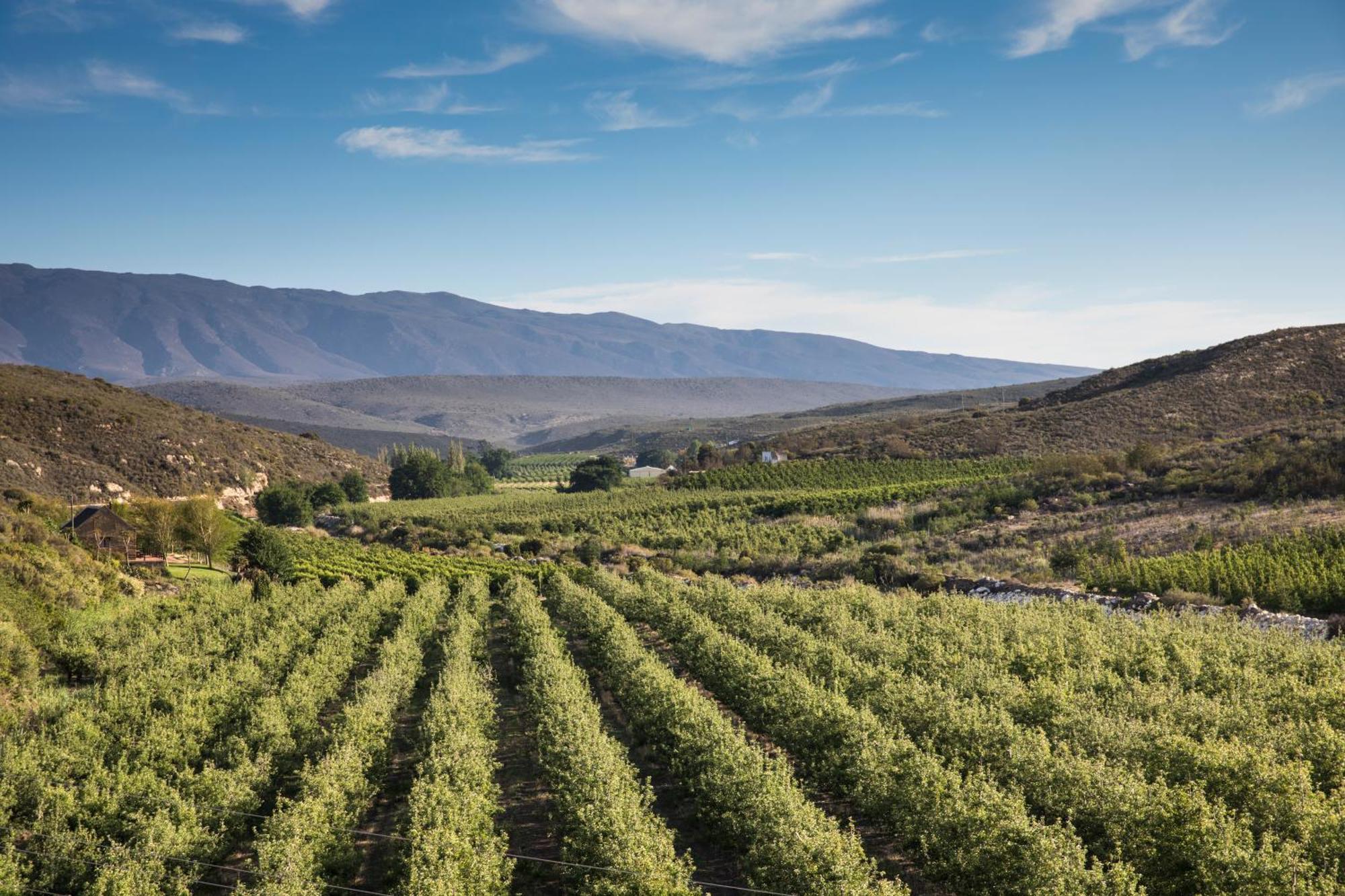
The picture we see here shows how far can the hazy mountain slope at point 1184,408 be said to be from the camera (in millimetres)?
71625

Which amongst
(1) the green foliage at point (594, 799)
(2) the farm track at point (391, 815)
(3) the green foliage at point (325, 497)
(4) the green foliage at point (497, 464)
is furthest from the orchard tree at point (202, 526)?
(4) the green foliage at point (497, 464)

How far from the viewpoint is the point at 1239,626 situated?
21953 millimetres

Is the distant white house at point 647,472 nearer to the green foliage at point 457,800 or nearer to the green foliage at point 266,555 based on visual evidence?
the green foliage at point 266,555

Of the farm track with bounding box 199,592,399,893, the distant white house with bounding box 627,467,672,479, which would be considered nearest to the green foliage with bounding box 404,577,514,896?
the farm track with bounding box 199,592,399,893

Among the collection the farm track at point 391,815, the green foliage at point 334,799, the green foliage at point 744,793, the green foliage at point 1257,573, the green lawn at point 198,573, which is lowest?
the green lawn at point 198,573

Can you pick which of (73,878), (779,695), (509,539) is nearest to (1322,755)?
(779,695)

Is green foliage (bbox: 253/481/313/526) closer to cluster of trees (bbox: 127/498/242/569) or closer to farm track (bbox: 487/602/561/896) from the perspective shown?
cluster of trees (bbox: 127/498/242/569)

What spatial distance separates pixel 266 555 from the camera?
4250 centimetres

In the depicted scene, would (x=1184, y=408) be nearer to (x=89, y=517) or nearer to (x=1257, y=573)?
(x=1257, y=573)

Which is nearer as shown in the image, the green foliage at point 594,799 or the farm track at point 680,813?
the green foliage at point 594,799

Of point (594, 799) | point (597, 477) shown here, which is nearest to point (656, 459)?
point (597, 477)

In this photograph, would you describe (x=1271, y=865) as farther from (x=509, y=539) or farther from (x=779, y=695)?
(x=509, y=539)

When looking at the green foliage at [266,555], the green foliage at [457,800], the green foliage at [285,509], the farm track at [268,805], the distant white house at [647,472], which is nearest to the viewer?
the green foliage at [457,800]

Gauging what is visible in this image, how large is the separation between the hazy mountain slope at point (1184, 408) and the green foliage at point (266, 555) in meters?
52.4
